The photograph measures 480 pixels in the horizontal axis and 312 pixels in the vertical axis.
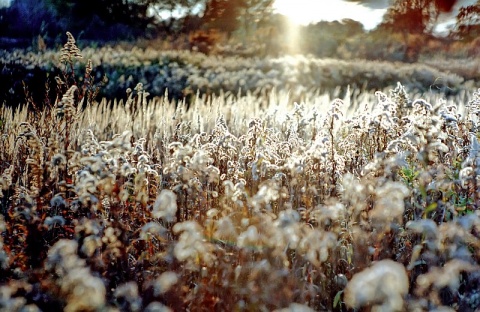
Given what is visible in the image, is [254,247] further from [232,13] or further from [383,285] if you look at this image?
[232,13]

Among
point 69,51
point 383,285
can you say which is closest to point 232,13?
point 69,51

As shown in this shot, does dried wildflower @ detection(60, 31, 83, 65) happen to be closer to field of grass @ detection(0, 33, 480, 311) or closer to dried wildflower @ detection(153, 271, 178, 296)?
field of grass @ detection(0, 33, 480, 311)

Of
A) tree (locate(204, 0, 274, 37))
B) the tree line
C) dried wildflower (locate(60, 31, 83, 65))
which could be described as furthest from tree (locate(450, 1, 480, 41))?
dried wildflower (locate(60, 31, 83, 65))

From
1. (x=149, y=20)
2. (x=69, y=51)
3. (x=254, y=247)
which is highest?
(x=149, y=20)

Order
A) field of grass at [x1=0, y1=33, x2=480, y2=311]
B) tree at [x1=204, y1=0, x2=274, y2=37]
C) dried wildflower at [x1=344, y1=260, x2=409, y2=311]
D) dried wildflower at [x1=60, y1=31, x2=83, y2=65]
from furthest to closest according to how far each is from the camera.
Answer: tree at [x1=204, y1=0, x2=274, y2=37] < dried wildflower at [x1=60, y1=31, x2=83, y2=65] < field of grass at [x1=0, y1=33, x2=480, y2=311] < dried wildflower at [x1=344, y1=260, x2=409, y2=311]

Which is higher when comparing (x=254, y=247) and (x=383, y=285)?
(x=383, y=285)

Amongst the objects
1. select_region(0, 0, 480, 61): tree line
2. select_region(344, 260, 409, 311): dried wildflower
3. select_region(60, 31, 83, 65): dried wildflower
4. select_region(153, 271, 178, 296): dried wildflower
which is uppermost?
select_region(0, 0, 480, 61): tree line

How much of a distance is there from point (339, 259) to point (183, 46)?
24308mm

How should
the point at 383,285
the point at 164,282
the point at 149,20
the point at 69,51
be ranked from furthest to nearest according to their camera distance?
1. the point at 149,20
2. the point at 69,51
3. the point at 164,282
4. the point at 383,285

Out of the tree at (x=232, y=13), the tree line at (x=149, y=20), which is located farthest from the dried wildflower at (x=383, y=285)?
the tree at (x=232, y=13)

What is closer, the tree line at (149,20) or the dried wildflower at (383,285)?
the dried wildflower at (383,285)

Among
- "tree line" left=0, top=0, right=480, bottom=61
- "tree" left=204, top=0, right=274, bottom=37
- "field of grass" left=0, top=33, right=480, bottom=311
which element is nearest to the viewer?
"field of grass" left=0, top=33, right=480, bottom=311

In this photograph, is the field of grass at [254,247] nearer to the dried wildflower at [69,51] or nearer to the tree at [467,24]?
the dried wildflower at [69,51]

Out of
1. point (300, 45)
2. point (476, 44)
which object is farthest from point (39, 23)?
point (476, 44)
